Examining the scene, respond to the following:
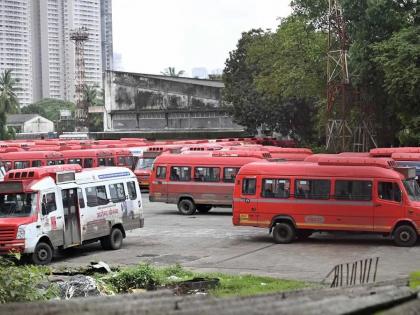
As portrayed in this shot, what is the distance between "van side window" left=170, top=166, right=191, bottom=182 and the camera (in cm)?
2756

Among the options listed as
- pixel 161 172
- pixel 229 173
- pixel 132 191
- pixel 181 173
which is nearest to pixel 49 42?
pixel 161 172

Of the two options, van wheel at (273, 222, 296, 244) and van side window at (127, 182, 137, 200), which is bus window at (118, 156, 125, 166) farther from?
van wheel at (273, 222, 296, 244)

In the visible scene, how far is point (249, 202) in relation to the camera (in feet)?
66.1

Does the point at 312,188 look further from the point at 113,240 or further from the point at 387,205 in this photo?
the point at 113,240

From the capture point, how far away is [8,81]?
88125 millimetres

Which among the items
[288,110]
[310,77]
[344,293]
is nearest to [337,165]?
[344,293]

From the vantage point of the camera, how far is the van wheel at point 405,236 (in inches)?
720

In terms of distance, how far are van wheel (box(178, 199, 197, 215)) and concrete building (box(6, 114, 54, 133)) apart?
8490 cm

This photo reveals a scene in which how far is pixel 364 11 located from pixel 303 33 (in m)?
9.71

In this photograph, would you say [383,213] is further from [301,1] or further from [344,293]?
[301,1]

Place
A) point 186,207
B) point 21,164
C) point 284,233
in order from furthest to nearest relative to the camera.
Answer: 1. point 21,164
2. point 186,207
3. point 284,233

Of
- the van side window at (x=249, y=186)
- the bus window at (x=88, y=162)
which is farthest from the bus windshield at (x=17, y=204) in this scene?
the bus window at (x=88, y=162)

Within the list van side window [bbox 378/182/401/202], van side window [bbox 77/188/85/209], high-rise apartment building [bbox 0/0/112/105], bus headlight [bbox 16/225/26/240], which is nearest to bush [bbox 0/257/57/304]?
bus headlight [bbox 16/225/26/240]

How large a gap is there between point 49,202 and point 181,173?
433 inches
